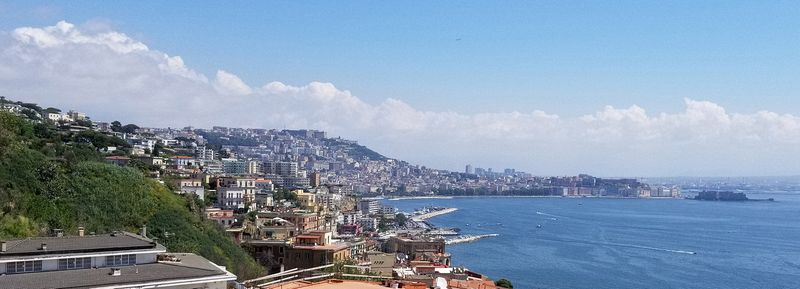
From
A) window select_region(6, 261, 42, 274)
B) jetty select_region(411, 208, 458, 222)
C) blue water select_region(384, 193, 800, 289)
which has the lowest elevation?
blue water select_region(384, 193, 800, 289)

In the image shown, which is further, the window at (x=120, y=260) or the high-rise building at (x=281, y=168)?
the high-rise building at (x=281, y=168)

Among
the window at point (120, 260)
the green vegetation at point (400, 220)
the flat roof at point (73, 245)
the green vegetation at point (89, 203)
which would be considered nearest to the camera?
the flat roof at point (73, 245)

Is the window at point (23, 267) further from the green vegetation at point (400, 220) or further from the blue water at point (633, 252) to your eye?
the green vegetation at point (400, 220)

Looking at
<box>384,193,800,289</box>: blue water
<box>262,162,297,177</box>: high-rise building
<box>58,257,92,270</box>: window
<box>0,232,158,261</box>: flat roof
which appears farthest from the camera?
<box>262,162,297,177</box>: high-rise building

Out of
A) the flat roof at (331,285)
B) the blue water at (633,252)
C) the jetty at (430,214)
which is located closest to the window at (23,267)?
the flat roof at (331,285)

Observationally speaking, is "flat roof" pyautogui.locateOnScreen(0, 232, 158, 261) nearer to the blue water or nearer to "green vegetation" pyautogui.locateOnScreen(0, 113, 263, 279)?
"green vegetation" pyautogui.locateOnScreen(0, 113, 263, 279)

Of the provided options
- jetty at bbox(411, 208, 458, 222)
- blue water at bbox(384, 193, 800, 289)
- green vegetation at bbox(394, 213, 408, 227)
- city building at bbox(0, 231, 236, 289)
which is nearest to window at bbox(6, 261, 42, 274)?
city building at bbox(0, 231, 236, 289)

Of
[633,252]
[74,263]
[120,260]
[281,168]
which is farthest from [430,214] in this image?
[74,263]
